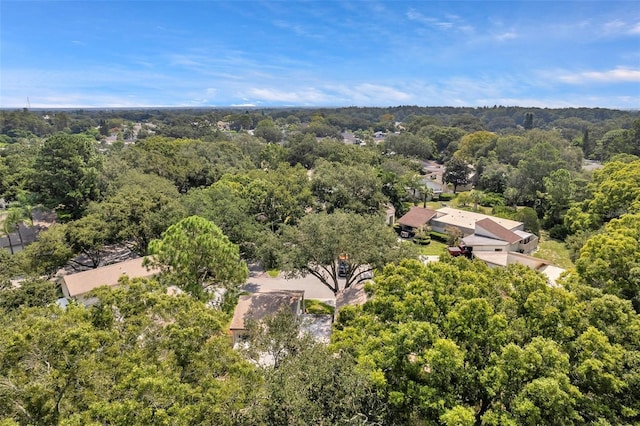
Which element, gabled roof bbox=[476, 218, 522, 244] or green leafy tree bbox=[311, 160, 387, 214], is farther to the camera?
green leafy tree bbox=[311, 160, 387, 214]

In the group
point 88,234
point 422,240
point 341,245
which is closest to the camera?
point 341,245

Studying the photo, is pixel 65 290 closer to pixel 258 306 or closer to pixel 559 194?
pixel 258 306

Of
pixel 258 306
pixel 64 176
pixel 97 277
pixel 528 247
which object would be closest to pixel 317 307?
pixel 258 306

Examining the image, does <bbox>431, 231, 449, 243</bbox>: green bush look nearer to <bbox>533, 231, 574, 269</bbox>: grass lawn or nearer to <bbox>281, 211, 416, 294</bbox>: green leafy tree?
<bbox>533, 231, 574, 269</bbox>: grass lawn

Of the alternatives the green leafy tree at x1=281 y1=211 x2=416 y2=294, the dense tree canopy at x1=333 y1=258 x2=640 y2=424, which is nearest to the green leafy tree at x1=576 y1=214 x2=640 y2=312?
the dense tree canopy at x1=333 y1=258 x2=640 y2=424

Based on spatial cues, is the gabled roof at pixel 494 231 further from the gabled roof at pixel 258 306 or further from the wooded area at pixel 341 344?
the gabled roof at pixel 258 306
